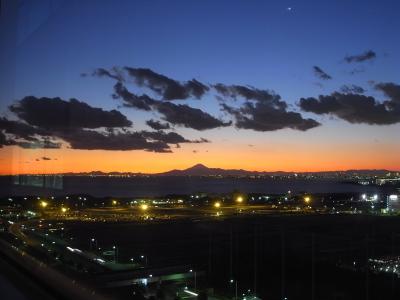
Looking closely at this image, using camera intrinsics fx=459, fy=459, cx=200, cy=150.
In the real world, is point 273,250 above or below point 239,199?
below

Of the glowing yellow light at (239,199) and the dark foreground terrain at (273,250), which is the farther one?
the glowing yellow light at (239,199)

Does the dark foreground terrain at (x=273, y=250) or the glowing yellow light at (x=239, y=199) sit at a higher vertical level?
the glowing yellow light at (x=239, y=199)

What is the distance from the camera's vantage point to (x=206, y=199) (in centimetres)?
2714

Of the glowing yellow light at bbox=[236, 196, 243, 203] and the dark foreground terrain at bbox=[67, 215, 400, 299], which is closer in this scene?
the dark foreground terrain at bbox=[67, 215, 400, 299]

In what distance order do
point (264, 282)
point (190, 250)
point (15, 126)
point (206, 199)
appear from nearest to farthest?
point (15, 126), point (264, 282), point (190, 250), point (206, 199)

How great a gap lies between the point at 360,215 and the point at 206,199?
885 centimetres

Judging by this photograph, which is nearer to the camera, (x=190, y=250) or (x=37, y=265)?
(x=37, y=265)

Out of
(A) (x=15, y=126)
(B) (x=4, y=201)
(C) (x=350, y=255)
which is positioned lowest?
(C) (x=350, y=255)

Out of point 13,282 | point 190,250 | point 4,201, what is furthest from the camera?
point 190,250

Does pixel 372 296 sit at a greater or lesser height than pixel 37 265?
lesser

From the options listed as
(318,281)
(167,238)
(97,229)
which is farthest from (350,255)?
(97,229)

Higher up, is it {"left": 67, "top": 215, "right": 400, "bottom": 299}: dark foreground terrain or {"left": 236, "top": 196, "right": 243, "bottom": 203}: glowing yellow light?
{"left": 236, "top": 196, "right": 243, "bottom": 203}: glowing yellow light

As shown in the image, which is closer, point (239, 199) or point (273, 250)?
point (273, 250)

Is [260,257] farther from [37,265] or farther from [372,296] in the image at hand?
[37,265]
